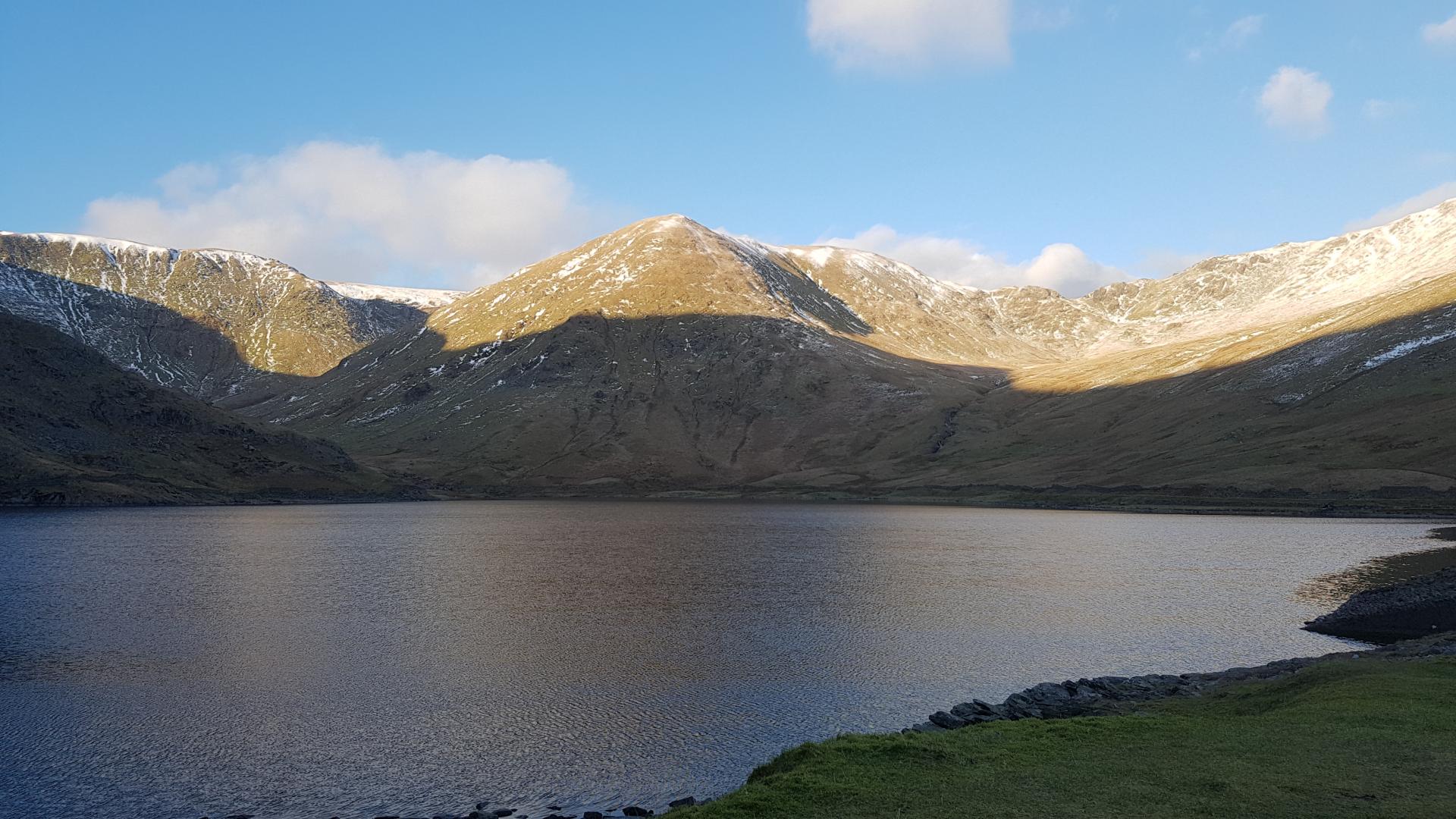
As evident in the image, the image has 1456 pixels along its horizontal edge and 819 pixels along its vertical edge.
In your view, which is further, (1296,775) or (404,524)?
(404,524)

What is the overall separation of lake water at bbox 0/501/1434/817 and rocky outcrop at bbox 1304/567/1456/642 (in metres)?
3.66

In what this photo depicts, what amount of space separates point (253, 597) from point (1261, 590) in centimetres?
9697

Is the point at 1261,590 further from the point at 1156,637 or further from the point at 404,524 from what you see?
the point at 404,524

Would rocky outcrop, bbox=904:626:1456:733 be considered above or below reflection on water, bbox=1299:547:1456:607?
below

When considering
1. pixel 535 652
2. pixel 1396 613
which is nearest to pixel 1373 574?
pixel 1396 613

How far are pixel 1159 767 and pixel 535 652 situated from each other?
42.5 metres

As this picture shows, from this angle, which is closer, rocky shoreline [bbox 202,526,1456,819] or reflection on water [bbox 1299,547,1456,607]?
rocky shoreline [bbox 202,526,1456,819]

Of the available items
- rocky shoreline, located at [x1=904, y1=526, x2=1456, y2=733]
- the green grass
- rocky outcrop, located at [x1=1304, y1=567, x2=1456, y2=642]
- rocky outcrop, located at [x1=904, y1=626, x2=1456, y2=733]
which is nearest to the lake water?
rocky outcrop, located at [x1=1304, y1=567, x2=1456, y2=642]

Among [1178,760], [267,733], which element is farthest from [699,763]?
[267,733]

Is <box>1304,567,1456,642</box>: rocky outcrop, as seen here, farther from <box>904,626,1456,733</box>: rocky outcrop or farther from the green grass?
the green grass

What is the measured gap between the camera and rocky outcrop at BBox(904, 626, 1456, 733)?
135 ft

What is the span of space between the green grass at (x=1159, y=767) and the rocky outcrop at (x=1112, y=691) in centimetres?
446

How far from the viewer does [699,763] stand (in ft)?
127

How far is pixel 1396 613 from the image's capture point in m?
68.2
